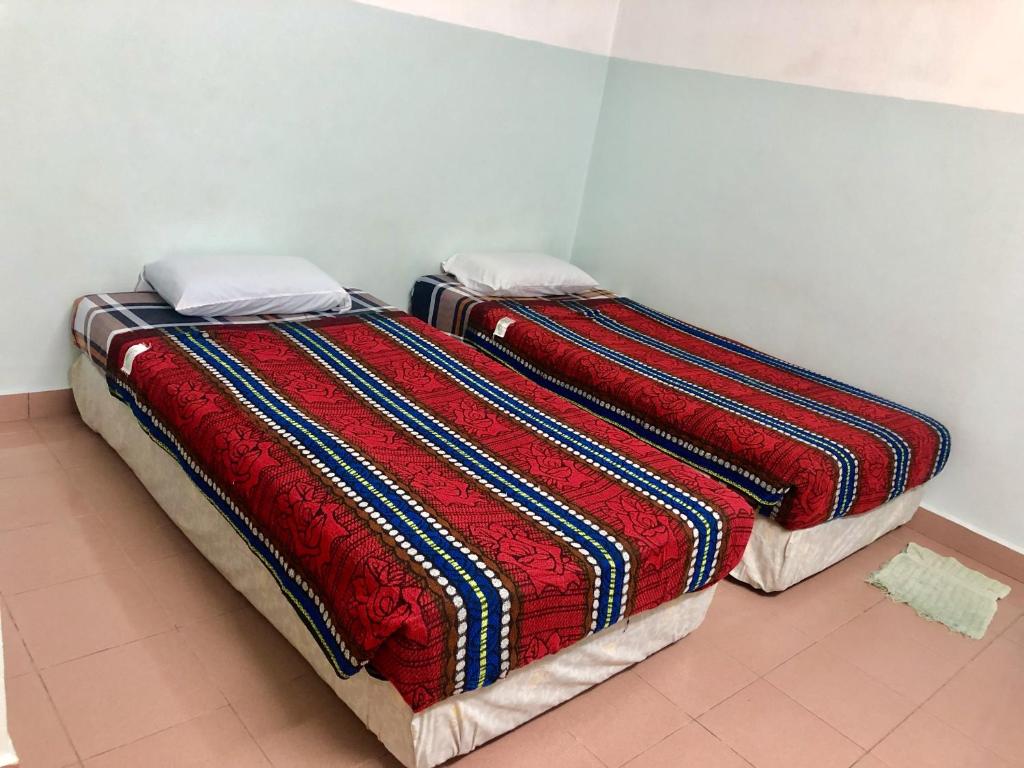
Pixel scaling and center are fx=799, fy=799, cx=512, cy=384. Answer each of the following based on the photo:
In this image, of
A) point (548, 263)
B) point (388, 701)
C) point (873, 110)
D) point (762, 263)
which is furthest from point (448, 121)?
point (388, 701)

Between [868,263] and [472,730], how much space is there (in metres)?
2.47

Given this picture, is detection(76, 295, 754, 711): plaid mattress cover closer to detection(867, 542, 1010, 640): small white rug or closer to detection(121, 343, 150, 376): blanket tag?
detection(121, 343, 150, 376): blanket tag

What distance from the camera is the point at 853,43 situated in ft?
10.4

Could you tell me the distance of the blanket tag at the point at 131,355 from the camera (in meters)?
2.39

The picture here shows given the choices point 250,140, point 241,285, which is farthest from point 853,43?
point 241,285

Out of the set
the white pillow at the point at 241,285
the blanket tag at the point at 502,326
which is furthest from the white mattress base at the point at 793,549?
the white pillow at the point at 241,285

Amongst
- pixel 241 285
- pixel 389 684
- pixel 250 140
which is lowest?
pixel 389 684

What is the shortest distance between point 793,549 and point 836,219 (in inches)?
59.5

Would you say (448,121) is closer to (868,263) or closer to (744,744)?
(868,263)

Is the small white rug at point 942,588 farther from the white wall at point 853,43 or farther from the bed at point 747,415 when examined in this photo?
the white wall at point 853,43

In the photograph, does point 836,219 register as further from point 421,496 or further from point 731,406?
point 421,496

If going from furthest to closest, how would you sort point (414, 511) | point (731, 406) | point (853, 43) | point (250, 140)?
point (853, 43) < point (250, 140) < point (731, 406) < point (414, 511)

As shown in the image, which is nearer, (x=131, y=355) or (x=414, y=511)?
(x=414, y=511)

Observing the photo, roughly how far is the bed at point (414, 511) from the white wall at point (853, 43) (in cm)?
185
